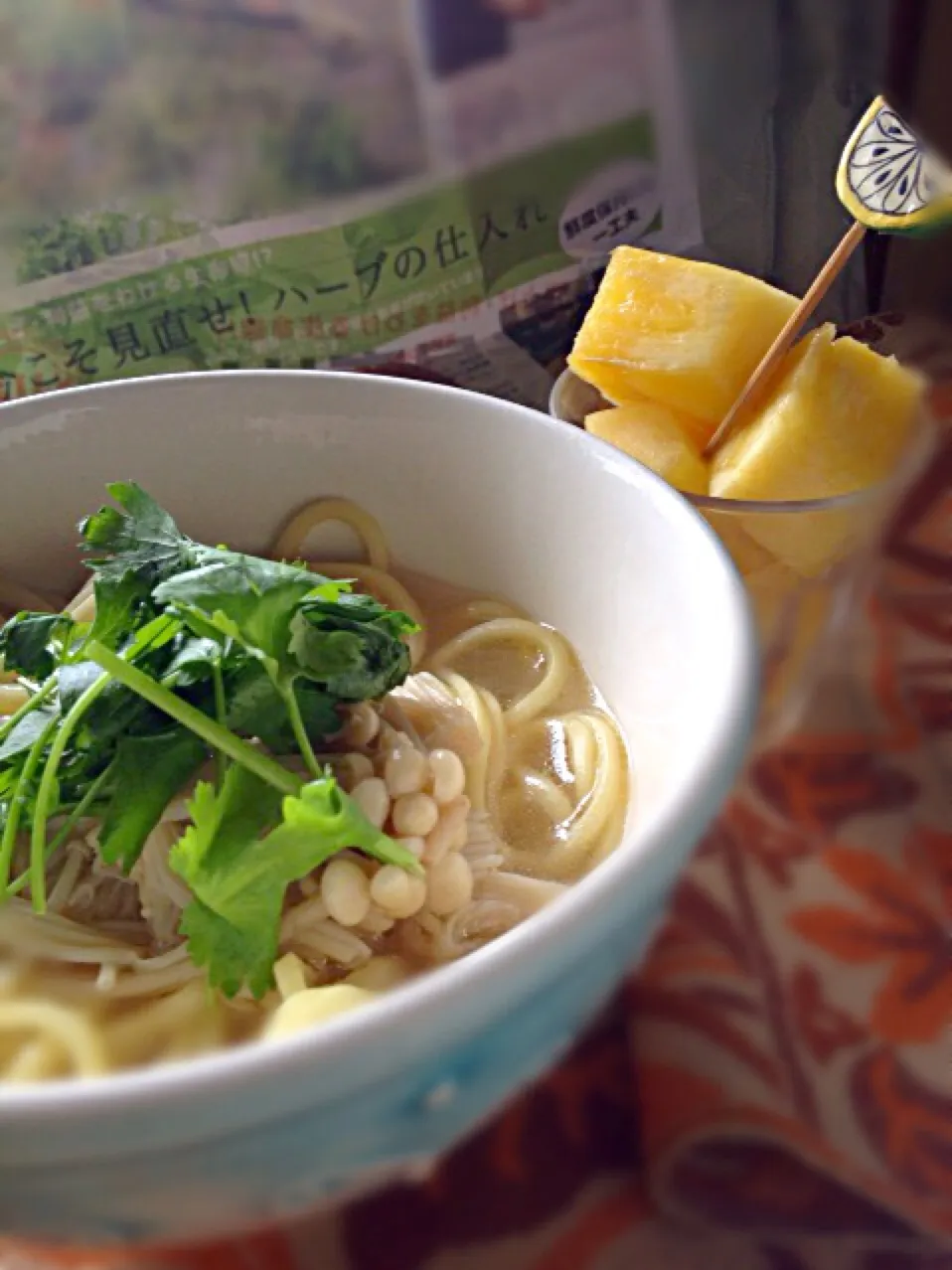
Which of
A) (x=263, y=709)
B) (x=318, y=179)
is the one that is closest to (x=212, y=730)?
(x=263, y=709)

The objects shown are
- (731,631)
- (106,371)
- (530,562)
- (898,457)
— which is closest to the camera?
(898,457)

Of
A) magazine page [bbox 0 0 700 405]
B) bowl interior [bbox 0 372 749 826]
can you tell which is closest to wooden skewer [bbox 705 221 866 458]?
bowl interior [bbox 0 372 749 826]

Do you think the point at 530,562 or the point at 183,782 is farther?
the point at 530,562

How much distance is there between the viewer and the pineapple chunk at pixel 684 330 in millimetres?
708

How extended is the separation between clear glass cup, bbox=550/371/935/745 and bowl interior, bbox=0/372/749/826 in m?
0.09

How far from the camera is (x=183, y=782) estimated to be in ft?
1.65

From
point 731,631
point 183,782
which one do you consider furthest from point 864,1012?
point 183,782

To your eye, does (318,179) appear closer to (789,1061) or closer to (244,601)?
(244,601)

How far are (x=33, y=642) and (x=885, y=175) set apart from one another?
19.8 inches

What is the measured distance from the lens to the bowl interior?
607mm

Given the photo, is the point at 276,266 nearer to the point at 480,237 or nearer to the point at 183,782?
the point at 480,237

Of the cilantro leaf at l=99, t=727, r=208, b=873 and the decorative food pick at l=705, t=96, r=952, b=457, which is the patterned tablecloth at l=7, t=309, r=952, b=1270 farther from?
the decorative food pick at l=705, t=96, r=952, b=457

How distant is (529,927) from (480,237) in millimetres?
762

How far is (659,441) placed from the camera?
28.7 inches
